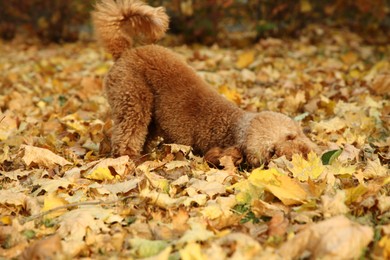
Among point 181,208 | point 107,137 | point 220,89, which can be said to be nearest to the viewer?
point 181,208

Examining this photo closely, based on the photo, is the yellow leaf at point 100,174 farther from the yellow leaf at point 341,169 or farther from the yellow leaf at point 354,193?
the yellow leaf at point 354,193

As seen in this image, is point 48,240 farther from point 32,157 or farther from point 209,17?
point 209,17

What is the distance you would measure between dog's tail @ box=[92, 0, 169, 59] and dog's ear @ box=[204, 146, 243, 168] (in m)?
1.24

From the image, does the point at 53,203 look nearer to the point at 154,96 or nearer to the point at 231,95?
the point at 154,96

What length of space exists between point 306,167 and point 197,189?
69cm

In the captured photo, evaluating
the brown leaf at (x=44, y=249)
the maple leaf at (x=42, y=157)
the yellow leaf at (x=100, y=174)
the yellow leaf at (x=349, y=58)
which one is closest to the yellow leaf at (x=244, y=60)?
the yellow leaf at (x=349, y=58)

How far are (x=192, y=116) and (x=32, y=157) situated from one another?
124 cm

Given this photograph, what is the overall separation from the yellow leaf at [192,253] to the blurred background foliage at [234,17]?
7.05 metres

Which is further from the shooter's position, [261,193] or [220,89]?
[220,89]

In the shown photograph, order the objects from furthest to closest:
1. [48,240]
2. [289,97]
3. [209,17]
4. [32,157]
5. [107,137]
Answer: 1. [209,17]
2. [289,97]
3. [107,137]
4. [32,157]
5. [48,240]

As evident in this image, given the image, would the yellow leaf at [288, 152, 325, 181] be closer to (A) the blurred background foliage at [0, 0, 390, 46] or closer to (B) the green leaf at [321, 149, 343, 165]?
(B) the green leaf at [321, 149, 343, 165]

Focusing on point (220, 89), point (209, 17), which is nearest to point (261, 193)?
point (220, 89)

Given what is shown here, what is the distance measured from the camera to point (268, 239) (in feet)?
8.65

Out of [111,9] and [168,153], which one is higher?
[111,9]
